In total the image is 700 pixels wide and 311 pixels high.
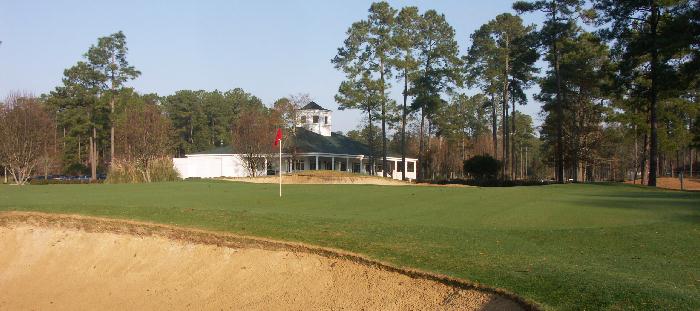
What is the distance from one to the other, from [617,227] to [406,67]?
46964mm

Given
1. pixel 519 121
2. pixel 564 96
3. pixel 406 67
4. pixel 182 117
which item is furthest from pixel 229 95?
pixel 564 96

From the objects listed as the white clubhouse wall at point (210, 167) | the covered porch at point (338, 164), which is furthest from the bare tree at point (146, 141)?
the covered porch at point (338, 164)

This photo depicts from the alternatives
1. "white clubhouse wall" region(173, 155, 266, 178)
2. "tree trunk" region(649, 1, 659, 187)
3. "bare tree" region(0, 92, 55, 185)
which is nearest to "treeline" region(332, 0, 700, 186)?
"tree trunk" region(649, 1, 659, 187)

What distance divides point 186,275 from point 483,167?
40009mm

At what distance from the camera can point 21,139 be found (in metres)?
47.9

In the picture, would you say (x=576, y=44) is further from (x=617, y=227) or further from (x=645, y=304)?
(x=645, y=304)

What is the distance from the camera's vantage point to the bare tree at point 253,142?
53.8m

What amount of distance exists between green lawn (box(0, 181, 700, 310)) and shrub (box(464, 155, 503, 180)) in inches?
1093

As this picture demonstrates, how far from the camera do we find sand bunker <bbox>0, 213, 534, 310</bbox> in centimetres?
863

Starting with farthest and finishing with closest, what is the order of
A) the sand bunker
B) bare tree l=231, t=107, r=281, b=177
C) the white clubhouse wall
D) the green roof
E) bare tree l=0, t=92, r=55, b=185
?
1. the green roof
2. the white clubhouse wall
3. bare tree l=231, t=107, r=281, b=177
4. bare tree l=0, t=92, r=55, b=185
5. the sand bunker

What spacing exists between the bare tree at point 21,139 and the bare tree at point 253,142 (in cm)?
1650

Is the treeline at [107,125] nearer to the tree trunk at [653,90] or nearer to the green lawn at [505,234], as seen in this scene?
the green lawn at [505,234]

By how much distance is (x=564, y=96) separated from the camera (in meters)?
52.2

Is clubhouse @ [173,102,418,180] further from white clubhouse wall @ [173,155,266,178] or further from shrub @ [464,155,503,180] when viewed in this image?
shrub @ [464,155,503,180]
